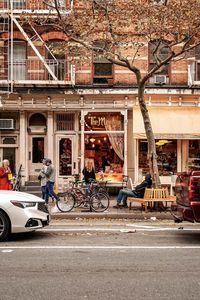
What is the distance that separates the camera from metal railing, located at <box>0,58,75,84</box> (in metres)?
22.3

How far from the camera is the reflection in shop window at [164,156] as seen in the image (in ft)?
73.7

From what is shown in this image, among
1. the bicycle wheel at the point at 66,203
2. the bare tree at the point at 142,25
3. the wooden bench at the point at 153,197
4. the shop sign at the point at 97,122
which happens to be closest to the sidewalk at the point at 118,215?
the wooden bench at the point at 153,197

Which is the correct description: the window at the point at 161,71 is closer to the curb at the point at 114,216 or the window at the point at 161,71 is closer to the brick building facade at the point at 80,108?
the brick building facade at the point at 80,108

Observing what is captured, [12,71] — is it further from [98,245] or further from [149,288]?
A: [149,288]

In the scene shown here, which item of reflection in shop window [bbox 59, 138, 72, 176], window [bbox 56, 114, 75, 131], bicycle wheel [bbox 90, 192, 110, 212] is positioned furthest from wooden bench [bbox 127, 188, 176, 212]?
window [bbox 56, 114, 75, 131]

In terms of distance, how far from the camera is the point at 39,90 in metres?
21.9

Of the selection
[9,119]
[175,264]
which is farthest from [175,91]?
[175,264]

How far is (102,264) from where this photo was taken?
28.6 ft

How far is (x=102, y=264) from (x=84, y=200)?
29.0ft

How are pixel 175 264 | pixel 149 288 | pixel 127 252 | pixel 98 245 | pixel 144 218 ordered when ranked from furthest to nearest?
pixel 144 218
pixel 98 245
pixel 127 252
pixel 175 264
pixel 149 288

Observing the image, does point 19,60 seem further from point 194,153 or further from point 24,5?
point 194,153

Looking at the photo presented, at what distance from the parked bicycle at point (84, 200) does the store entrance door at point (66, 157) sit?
539cm

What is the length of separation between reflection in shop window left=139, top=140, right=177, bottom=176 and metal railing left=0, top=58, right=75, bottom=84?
4330 mm

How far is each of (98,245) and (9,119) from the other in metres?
13.0
